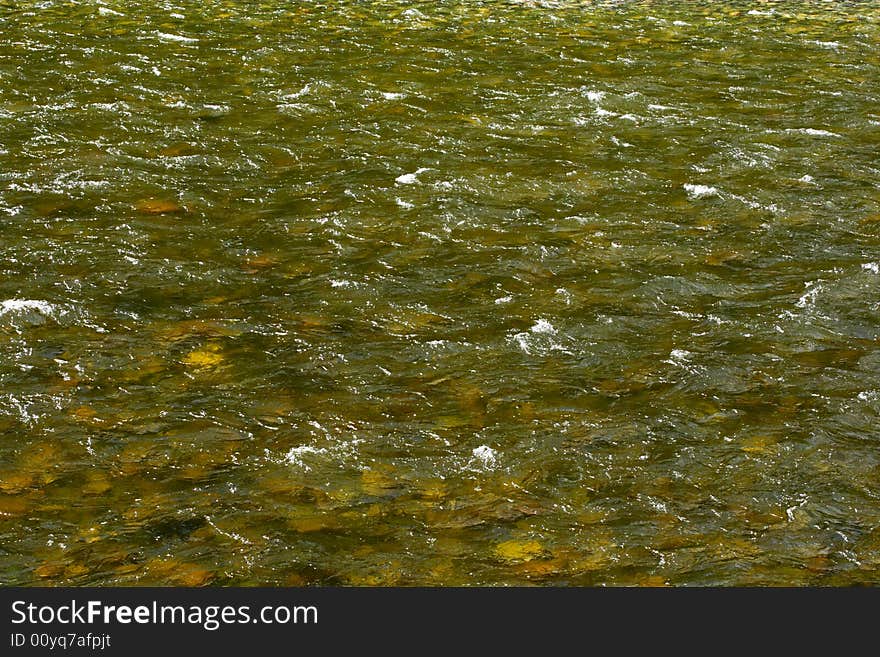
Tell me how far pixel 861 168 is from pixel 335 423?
10124 millimetres

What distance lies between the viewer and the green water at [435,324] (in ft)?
29.1

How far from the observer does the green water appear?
29.1 ft

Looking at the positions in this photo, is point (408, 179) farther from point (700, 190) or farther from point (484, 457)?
point (484, 457)

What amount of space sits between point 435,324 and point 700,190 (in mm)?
5550

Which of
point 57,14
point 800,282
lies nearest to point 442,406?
point 800,282

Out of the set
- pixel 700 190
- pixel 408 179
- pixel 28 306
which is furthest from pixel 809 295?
A: pixel 28 306

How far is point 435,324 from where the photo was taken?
39.3 feet

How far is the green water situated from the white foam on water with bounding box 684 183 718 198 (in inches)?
5.4

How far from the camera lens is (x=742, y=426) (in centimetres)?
1024

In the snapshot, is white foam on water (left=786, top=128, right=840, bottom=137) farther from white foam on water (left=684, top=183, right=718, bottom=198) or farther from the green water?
white foam on water (left=684, top=183, right=718, bottom=198)

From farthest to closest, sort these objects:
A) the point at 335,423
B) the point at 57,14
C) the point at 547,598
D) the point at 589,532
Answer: the point at 57,14
the point at 335,423
the point at 589,532
the point at 547,598

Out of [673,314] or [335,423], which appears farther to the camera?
[673,314]

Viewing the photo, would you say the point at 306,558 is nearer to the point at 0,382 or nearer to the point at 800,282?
the point at 0,382

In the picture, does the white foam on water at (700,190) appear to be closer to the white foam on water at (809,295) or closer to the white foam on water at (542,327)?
the white foam on water at (809,295)
